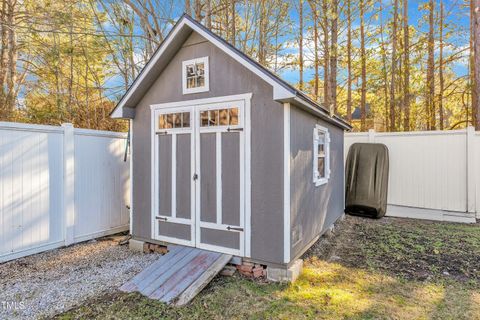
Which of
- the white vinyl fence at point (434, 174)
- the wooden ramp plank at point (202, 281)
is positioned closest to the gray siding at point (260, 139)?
the wooden ramp plank at point (202, 281)

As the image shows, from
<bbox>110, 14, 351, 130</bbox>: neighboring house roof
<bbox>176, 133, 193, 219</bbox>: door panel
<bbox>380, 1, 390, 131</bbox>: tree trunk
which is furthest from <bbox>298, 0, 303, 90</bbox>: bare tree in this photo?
<bbox>176, 133, 193, 219</bbox>: door panel

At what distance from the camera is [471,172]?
6762 mm

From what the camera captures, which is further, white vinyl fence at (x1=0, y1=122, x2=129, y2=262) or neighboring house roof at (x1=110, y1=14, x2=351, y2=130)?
white vinyl fence at (x1=0, y1=122, x2=129, y2=262)

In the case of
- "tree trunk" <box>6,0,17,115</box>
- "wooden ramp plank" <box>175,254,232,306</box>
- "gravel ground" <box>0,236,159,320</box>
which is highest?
"tree trunk" <box>6,0,17,115</box>

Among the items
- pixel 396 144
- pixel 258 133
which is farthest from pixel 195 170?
pixel 396 144

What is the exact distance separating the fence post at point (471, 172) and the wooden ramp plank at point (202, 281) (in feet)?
20.7

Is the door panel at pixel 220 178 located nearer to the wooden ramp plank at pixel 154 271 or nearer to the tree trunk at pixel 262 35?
the wooden ramp plank at pixel 154 271

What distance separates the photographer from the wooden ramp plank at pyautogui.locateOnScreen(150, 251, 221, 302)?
331 centimetres

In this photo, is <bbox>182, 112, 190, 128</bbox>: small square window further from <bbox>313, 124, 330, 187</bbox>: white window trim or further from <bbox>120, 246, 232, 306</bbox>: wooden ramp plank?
<bbox>313, 124, 330, 187</bbox>: white window trim

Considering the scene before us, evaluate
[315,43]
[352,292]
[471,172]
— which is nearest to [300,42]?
[315,43]

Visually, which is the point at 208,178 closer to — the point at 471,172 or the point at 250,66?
the point at 250,66

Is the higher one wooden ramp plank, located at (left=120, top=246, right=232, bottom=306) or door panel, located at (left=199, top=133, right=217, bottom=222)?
door panel, located at (left=199, top=133, right=217, bottom=222)

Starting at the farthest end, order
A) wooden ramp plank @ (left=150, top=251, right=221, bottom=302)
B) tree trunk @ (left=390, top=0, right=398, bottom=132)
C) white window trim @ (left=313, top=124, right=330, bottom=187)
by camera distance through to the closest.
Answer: tree trunk @ (left=390, top=0, right=398, bottom=132)
white window trim @ (left=313, top=124, right=330, bottom=187)
wooden ramp plank @ (left=150, top=251, right=221, bottom=302)

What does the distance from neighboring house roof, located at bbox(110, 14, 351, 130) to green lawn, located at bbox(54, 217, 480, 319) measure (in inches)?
94.4
